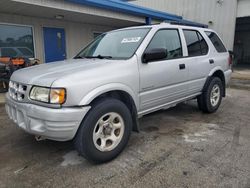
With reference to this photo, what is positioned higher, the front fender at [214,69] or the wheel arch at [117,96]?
the front fender at [214,69]

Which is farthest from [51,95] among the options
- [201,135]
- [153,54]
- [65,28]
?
[65,28]

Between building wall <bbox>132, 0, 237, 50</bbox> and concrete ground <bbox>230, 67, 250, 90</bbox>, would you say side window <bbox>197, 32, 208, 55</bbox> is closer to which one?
concrete ground <bbox>230, 67, 250, 90</bbox>

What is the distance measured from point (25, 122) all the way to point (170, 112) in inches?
134

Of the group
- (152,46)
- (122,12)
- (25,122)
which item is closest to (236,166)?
(152,46)

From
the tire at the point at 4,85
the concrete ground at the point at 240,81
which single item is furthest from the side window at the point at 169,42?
the concrete ground at the point at 240,81

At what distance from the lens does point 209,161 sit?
2779mm

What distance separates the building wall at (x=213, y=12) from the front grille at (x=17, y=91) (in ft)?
44.5

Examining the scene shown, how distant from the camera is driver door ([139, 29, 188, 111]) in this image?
3153 mm

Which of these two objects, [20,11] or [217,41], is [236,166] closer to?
[217,41]

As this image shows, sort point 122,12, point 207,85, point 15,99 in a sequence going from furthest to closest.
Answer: point 122,12, point 207,85, point 15,99

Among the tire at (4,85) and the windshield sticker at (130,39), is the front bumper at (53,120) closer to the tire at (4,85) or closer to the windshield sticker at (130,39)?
the windshield sticker at (130,39)

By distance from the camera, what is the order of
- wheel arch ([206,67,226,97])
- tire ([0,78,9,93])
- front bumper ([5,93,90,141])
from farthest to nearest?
tire ([0,78,9,93])
wheel arch ([206,67,226,97])
front bumper ([5,93,90,141])

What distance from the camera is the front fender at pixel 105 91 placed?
2426 mm

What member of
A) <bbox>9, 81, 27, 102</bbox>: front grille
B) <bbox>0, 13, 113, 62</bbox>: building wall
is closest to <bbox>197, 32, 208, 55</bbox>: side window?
<bbox>9, 81, 27, 102</bbox>: front grille
